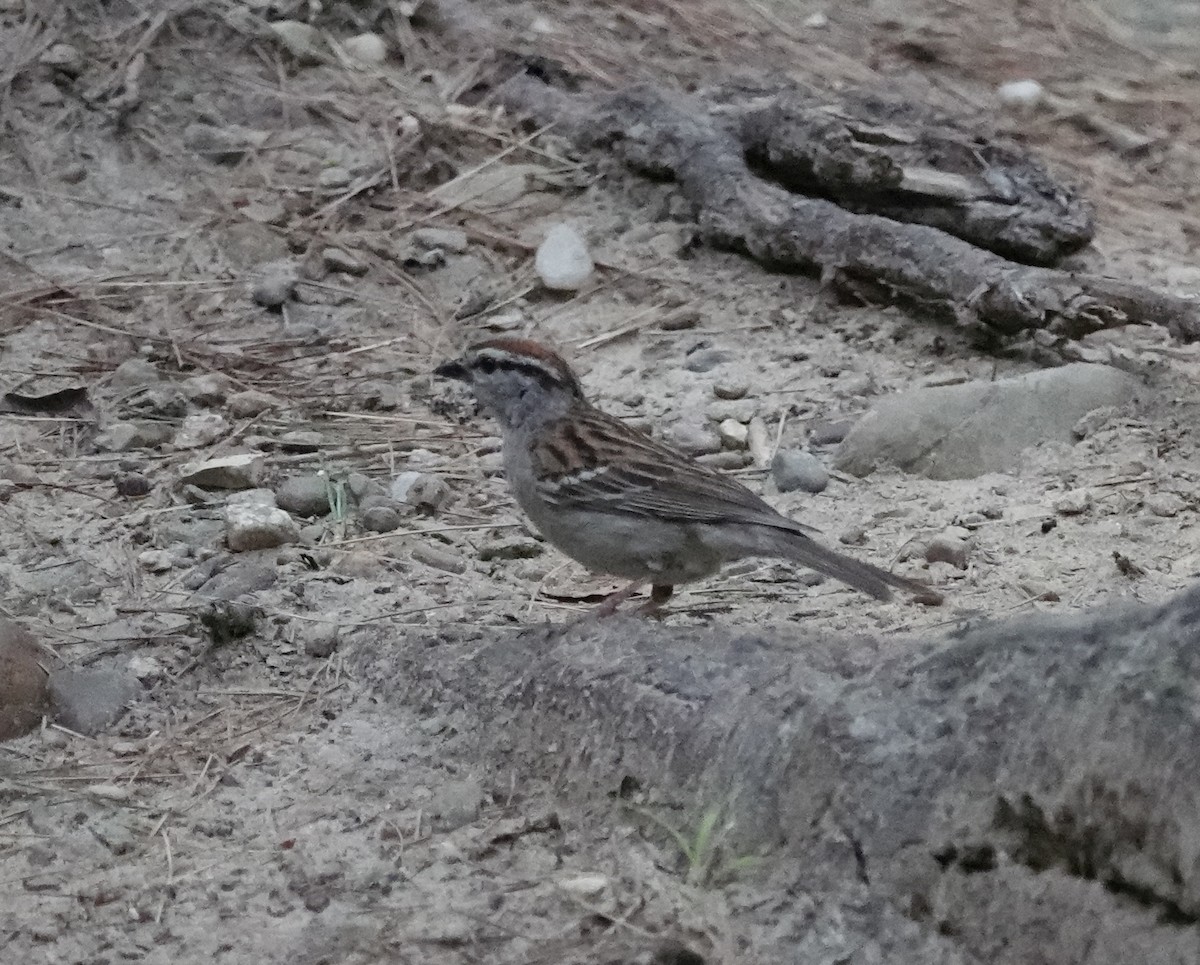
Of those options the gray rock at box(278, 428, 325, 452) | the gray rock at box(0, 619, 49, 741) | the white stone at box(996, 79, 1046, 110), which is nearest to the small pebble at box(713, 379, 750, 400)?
the gray rock at box(278, 428, 325, 452)

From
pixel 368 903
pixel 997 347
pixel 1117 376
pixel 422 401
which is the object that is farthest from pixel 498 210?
pixel 368 903

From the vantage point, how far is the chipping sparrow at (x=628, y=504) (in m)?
4.32

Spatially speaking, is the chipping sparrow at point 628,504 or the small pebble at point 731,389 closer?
the chipping sparrow at point 628,504

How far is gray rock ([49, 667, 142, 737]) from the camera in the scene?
3898 millimetres

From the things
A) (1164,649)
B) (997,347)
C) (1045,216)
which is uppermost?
(1164,649)

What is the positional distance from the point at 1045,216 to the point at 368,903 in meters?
4.10

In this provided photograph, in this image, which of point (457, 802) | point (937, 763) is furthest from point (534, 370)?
point (937, 763)

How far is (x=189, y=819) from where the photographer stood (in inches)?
138

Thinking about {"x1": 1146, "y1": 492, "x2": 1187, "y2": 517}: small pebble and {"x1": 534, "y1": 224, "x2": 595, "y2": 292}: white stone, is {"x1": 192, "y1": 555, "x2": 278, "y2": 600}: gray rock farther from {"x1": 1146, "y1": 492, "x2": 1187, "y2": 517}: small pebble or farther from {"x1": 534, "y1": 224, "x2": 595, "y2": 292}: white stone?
{"x1": 1146, "y1": 492, "x2": 1187, "y2": 517}: small pebble

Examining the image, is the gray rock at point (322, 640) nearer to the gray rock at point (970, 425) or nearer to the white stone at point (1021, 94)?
the gray rock at point (970, 425)

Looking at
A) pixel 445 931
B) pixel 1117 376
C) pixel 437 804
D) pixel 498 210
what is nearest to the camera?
pixel 445 931

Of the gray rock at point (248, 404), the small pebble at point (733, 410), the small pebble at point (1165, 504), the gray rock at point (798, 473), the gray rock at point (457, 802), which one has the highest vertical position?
the small pebble at point (1165, 504)

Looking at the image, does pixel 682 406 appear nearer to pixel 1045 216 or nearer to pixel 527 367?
pixel 527 367

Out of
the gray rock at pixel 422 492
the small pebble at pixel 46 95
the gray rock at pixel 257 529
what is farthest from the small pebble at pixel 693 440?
the small pebble at pixel 46 95
